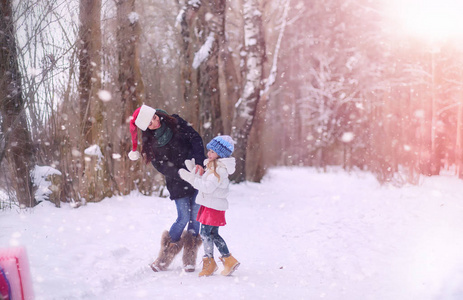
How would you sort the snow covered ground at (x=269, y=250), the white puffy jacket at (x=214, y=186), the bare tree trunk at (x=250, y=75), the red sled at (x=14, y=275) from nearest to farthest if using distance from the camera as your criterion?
the red sled at (x=14, y=275) → the snow covered ground at (x=269, y=250) → the white puffy jacket at (x=214, y=186) → the bare tree trunk at (x=250, y=75)

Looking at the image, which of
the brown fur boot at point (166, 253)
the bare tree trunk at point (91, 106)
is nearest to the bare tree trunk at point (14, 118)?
the bare tree trunk at point (91, 106)

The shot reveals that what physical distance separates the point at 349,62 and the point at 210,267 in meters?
20.0

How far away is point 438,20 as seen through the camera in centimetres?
1430

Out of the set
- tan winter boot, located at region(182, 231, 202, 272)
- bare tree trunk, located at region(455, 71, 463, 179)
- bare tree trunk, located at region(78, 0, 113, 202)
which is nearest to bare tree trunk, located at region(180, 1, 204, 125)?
bare tree trunk, located at region(78, 0, 113, 202)

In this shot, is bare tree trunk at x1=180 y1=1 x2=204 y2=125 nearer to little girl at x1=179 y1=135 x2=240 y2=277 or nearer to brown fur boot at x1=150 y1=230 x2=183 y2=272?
brown fur boot at x1=150 y1=230 x2=183 y2=272

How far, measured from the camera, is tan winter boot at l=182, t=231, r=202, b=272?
4977mm

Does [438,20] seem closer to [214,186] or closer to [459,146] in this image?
[459,146]

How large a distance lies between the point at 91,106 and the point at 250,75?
568 cm

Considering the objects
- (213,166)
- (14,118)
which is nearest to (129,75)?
(14,118)

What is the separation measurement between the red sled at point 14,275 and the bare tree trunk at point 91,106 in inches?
196

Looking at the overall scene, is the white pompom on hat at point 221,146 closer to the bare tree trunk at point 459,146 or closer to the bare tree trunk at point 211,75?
the bare tree trunk at point 211,75

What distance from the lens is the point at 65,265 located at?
15.5ft

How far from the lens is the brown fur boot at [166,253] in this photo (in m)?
4.94

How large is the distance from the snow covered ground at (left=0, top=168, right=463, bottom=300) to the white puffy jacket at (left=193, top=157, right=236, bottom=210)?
80 cm
